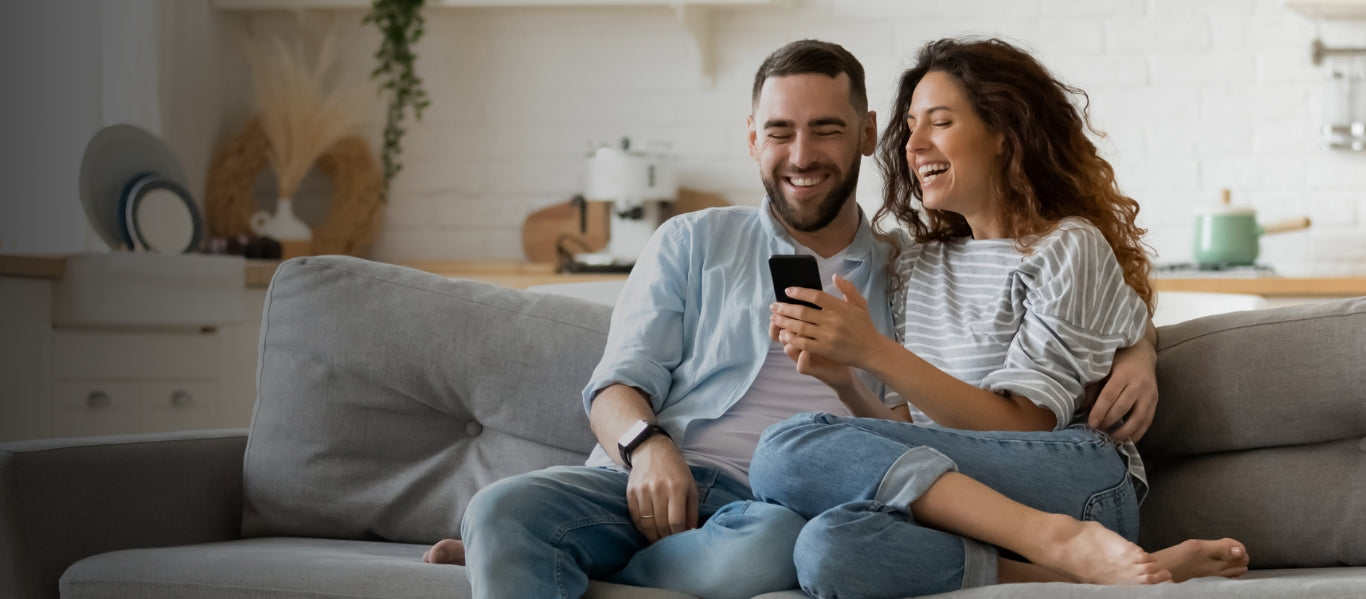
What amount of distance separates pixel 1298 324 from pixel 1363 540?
0.28 meters

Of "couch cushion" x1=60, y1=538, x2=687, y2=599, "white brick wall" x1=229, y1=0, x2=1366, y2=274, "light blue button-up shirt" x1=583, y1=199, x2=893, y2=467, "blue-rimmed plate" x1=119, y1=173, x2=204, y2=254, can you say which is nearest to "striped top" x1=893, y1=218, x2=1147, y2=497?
"light blue button-up shirt" x1=583, y1=199, x2=893, y2=467

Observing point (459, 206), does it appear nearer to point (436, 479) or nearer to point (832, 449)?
point (436, 479)

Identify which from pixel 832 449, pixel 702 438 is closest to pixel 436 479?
pixel 702 438

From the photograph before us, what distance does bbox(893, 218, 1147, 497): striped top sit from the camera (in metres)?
1.52

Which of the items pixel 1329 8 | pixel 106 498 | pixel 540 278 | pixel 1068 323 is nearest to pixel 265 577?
pixel 106 498

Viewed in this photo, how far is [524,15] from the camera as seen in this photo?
12.6 feet

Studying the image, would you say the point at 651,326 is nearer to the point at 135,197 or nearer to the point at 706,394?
the point at 706,394

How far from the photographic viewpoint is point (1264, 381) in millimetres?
1615

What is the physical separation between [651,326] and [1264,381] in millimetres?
795

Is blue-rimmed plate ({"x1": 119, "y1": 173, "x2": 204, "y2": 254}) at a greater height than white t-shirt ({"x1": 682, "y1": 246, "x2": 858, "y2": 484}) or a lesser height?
greater

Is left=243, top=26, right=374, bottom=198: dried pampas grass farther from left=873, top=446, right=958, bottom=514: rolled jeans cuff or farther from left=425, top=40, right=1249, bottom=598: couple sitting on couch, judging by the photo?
left=873, top=446, right=958, bottom=514: rolled jeans cuff

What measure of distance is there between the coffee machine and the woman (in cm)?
164

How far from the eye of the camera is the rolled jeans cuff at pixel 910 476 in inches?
53.8

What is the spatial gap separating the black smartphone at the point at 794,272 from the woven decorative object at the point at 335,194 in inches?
96.8
